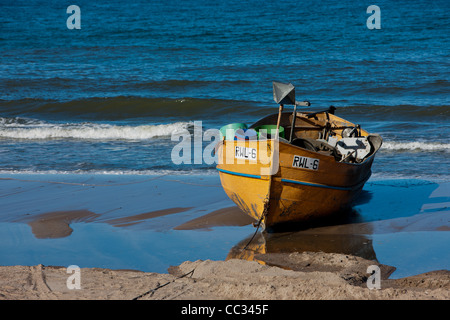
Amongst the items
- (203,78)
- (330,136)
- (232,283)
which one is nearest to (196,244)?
(232,283)

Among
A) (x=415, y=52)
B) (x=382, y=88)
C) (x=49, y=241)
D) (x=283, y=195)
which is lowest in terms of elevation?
(x=49, y=241)

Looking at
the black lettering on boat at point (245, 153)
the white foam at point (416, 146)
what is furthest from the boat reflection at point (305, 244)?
the white foam at point (416, 146)

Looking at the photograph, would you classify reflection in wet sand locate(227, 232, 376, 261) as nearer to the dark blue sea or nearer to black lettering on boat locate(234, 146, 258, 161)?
black lettering on boat locate(234, 146, 258, 161)

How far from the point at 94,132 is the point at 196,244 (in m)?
9.58

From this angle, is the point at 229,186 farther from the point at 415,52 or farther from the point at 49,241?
the point at 415,52

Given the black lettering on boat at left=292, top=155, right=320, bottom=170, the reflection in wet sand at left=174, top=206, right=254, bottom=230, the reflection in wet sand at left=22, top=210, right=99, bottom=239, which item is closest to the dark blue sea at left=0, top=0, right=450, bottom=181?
the reflection in wet sand at left=22, top=210, right=99, bottom=239

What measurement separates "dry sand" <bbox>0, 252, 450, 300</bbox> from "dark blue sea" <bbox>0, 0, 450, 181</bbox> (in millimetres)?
5254

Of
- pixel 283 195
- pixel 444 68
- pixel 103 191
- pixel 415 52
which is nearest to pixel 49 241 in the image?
pixel 103 191

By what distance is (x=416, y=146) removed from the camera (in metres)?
13.3

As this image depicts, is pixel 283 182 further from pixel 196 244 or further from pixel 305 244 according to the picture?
pixel 196 244

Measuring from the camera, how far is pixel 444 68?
2295 cm

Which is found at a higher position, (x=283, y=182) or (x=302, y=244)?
(x=283, y=182)

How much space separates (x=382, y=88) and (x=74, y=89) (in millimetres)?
12315

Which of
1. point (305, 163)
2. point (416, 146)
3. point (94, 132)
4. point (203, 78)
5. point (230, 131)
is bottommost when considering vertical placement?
point (416, 146)
